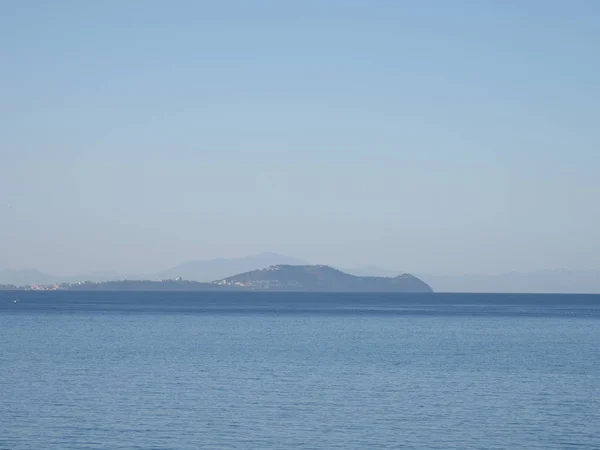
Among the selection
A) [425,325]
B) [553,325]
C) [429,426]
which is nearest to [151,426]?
[429,426]

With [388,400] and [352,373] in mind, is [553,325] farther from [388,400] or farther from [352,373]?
[388,400]

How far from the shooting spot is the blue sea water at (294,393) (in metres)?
29.6

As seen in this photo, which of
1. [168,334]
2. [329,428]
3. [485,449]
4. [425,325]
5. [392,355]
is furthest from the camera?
[425,325]

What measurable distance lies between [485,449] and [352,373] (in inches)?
703

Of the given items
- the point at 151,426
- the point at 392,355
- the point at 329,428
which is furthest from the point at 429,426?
the point at 392,355

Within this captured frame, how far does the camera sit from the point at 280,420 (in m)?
32.3

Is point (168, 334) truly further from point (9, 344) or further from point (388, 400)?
point (388, 400)

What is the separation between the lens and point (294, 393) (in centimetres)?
3838

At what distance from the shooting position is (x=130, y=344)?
62.8m

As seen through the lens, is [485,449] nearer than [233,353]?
Yes

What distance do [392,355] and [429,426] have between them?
24505 millimetres

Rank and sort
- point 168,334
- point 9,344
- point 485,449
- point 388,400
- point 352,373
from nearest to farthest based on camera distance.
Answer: point 485,449 → point 388,400 → point 352,373 → point 9,344 → point 168,334

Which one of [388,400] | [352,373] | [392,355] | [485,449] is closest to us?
[485,449]

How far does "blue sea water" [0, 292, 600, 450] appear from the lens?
29641 mm
